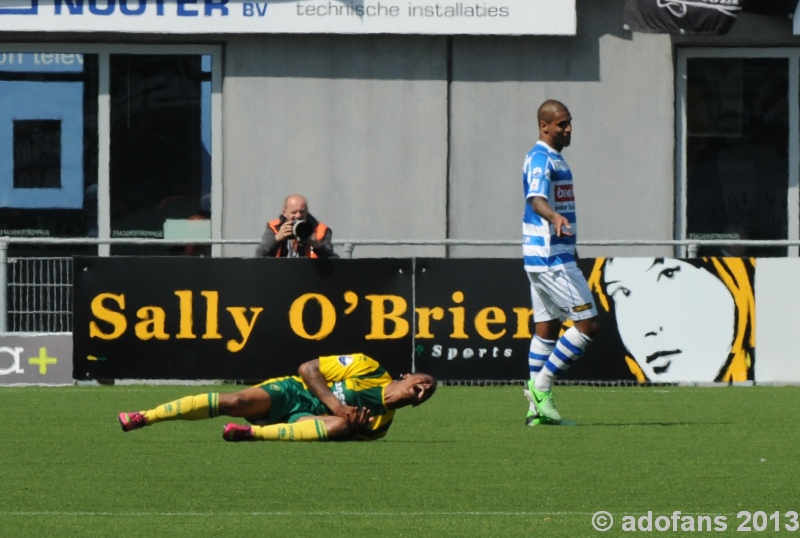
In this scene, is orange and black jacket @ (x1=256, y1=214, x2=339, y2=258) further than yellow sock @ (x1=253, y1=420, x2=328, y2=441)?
Yes

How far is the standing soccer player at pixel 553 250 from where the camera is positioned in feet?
36.0

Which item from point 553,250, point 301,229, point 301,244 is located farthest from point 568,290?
point 301,244

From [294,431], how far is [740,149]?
10.9m

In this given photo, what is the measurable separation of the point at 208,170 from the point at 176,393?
5.76 meters

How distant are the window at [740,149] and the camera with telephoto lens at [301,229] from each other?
21.3 ft

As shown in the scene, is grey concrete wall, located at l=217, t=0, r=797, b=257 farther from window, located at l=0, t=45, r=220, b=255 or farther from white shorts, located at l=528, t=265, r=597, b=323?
white shorts, located at l=528, t=265, r=597, b=323

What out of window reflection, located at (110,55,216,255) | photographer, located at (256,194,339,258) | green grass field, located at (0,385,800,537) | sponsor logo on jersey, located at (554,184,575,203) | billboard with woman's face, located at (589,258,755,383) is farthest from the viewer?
window reflection, located at (110,55,216,255)

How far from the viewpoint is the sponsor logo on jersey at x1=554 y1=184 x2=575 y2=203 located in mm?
11047

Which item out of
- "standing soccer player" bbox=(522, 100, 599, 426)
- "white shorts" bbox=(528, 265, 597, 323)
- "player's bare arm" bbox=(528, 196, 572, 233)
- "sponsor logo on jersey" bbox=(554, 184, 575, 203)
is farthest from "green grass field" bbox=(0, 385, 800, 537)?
"sponsor logo on jersey" bbox=(554, 184, 575, 203)

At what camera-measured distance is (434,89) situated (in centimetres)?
1923

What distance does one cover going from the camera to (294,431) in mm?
10094

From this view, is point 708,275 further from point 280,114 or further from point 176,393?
point 280,114

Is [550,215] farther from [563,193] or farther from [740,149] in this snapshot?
[740,149]

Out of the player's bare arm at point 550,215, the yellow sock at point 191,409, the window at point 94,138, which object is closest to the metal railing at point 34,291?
the window at point 94,138
